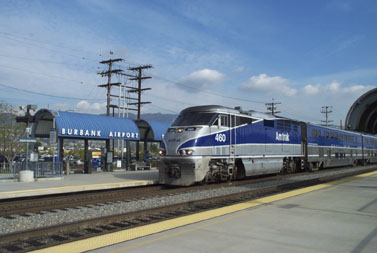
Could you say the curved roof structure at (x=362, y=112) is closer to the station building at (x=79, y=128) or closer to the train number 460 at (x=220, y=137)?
the station building at (x=79, y=128)

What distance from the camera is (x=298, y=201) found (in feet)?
33.2

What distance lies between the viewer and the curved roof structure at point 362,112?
51531 millimetres

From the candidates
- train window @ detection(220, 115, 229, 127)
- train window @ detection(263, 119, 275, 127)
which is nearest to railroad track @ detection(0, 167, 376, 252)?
train window @ detection(220, 115, 229, 127)

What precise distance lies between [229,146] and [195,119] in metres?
2.24

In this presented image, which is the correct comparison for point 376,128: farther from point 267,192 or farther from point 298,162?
point 267,192

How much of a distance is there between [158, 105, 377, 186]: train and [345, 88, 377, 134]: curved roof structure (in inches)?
1315

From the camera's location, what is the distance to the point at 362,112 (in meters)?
53.9

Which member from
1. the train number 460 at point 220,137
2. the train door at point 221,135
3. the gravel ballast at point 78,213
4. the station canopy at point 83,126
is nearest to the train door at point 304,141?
the train door at point 221,135

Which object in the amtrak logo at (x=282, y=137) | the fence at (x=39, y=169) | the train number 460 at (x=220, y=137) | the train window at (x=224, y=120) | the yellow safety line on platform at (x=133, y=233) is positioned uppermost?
the train window at (x=224, y=120)

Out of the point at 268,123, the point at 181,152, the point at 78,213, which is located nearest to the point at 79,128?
the point at 181,152

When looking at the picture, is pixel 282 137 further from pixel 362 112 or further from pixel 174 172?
pixel 362 112

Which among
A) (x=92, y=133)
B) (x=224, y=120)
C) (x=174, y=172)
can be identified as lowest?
(x=174, y=172)

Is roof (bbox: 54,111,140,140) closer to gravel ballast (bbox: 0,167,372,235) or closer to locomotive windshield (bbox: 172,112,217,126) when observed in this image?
locomotive windshield (bbox: 172,112,217,126)

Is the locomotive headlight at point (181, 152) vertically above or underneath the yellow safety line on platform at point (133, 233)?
above
